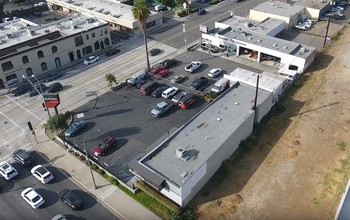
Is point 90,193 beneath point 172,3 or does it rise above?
beneath

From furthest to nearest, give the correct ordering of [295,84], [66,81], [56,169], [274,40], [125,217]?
1. [274,40]
2. [66,81]
3. [295,84]
4. [56,169]
5. [125,217]

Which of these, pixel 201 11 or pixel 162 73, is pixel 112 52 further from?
pixel 201 11

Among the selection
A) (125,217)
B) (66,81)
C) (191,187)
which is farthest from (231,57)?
(125,217)

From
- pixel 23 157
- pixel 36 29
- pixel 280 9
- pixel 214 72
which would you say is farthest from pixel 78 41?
pixel 280 9

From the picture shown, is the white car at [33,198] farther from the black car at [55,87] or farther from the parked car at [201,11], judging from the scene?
the parked car at [201,11]

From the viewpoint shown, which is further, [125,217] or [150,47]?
[150,47]

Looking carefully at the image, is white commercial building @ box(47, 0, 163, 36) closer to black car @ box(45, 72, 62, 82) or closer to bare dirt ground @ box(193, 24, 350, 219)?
black car @ box(45, 72, 62, 82)

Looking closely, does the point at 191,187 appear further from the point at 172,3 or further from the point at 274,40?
the point at 172,3
